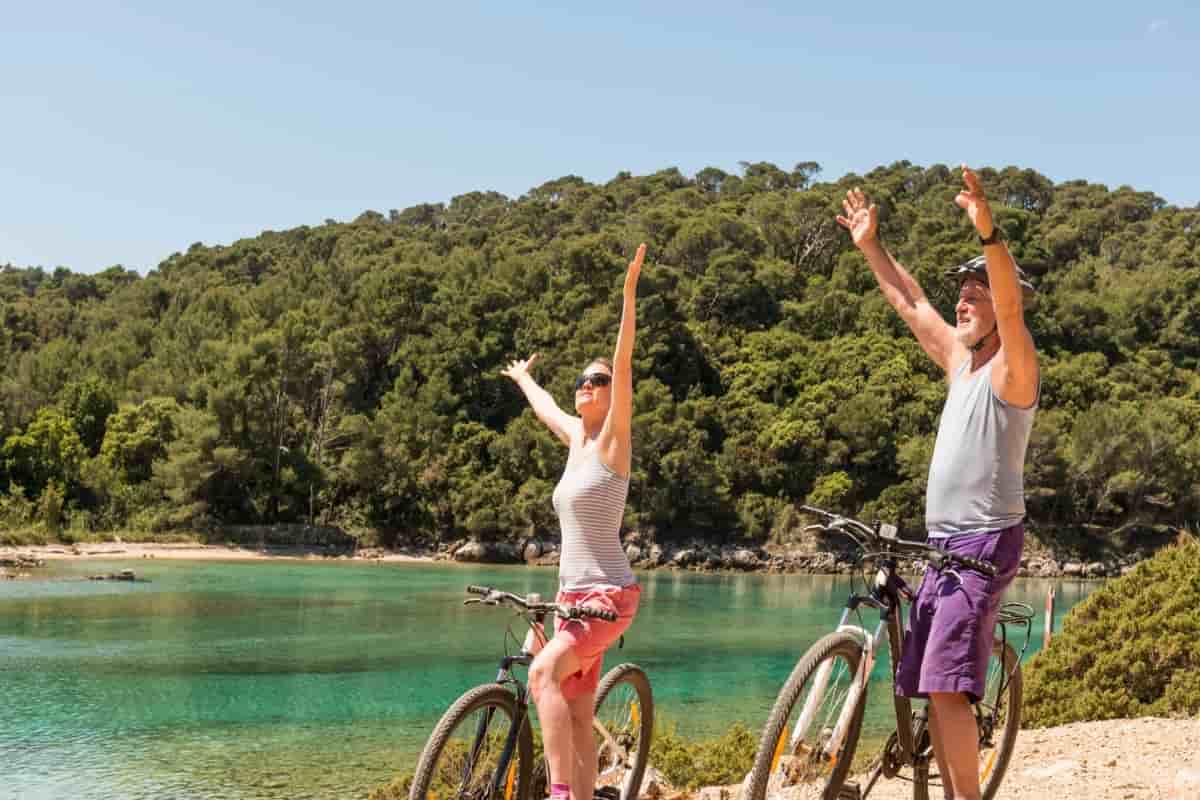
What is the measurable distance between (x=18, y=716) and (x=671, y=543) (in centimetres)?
4285

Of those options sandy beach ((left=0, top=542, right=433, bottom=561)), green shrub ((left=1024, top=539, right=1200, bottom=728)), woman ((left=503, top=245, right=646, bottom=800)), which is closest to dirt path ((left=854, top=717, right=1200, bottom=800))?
green shrub ((left=1024, top=539, right=1200, bottom=728))

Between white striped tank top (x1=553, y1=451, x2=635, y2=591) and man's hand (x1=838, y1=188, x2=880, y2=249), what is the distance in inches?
47.9

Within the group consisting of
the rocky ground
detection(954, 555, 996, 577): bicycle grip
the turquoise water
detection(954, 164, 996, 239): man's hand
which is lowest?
the turquoise water

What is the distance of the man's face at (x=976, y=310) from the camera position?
3613mm

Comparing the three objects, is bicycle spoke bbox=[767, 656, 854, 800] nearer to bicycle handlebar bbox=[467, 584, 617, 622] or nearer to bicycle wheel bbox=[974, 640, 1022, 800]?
bicycle handlebar bbox=[467, 584, 617, 622]

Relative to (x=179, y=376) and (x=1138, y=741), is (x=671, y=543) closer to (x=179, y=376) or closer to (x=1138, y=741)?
(x=179, y=376)

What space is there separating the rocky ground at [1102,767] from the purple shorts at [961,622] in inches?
55.5

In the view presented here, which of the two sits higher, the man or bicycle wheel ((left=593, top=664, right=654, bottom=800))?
the man

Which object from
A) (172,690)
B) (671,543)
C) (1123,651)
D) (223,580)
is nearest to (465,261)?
(671,543)

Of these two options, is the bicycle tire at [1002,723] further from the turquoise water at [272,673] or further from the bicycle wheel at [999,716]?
the turquoise water at [272,673]

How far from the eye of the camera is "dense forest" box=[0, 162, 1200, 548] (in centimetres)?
5275

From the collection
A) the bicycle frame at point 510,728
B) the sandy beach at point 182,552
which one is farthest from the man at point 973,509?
the sandy beach at point 182,552

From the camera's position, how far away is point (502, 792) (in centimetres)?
387

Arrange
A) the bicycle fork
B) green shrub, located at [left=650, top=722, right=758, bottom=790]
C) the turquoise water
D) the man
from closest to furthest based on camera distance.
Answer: the man → the bicycle fork → green shrub, located at [left=650, top=722, right=758, bottom=790] → the turquoise water
